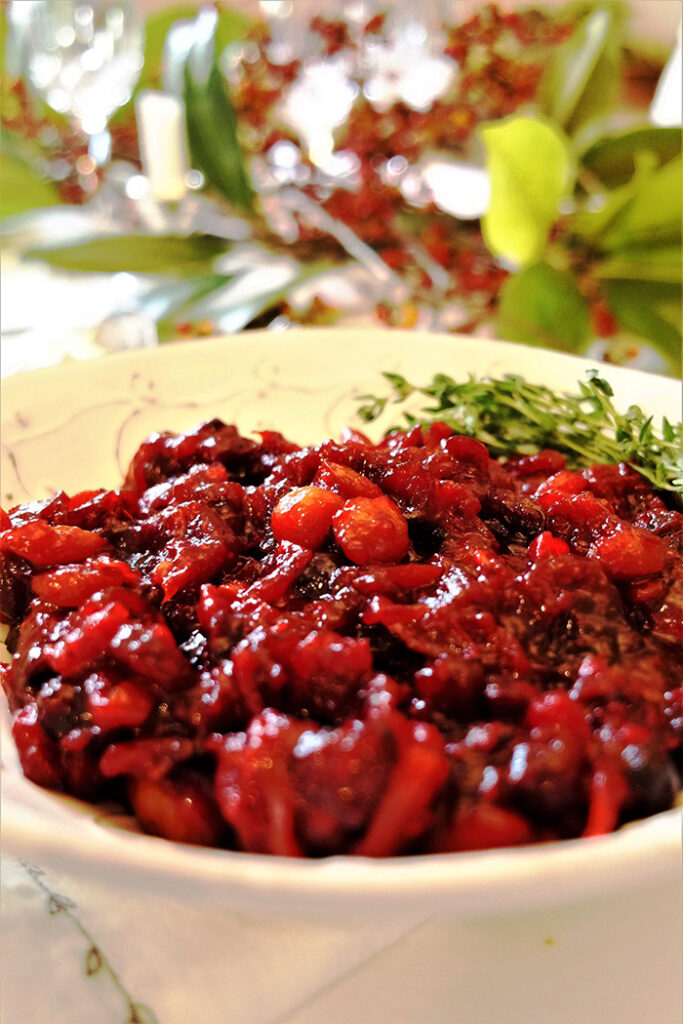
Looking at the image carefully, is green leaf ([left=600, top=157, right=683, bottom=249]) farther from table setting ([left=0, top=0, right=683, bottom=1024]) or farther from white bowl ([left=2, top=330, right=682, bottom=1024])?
white bowl ([left=2, top=330, right=682, bottom=1024])

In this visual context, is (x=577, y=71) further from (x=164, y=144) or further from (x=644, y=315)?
(x=164, y=144)

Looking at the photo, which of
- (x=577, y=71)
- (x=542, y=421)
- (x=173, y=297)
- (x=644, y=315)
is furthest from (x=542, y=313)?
(x=577, y=71)

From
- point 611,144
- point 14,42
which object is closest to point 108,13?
point 14,42

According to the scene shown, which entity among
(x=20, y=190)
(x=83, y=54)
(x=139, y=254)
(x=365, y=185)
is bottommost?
(x=139, y=254)

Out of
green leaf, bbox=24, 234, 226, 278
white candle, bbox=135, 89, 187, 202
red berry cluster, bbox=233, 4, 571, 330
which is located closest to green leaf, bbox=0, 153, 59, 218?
white candle, bbox=135, 89, 187, 202

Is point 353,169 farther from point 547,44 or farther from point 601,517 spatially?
point 601,517

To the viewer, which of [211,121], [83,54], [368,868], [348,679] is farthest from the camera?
Result: [83,54]
